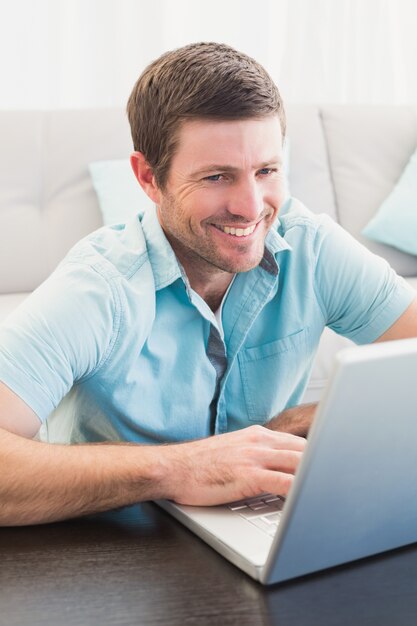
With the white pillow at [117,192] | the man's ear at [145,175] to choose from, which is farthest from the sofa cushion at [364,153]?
the man's ear at [145,175]

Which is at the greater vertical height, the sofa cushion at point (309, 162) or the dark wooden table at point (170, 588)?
the dark wooden table at point (170, 588)

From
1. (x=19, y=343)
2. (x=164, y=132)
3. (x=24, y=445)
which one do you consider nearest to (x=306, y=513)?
(x=24, y=445)

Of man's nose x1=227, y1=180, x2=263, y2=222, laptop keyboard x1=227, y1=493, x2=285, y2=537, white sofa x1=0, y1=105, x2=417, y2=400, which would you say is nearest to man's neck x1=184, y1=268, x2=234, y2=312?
man's nose x1=227, y1=180, x2=263, y2=222

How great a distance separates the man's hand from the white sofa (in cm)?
146

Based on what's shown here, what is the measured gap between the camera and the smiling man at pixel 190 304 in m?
1.05

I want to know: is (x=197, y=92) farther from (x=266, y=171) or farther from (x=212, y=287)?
(x=212, y=287)

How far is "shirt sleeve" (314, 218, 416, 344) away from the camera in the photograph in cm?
136

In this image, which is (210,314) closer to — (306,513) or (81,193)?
(306,513)

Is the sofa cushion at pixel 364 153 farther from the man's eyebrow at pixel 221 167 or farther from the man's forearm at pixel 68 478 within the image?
the man's forearm at pixel 68 478

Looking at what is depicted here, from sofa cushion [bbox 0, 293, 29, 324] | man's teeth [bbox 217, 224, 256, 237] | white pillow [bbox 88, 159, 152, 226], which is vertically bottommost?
sofa cushion [bbox 0, 293, 29, 324]

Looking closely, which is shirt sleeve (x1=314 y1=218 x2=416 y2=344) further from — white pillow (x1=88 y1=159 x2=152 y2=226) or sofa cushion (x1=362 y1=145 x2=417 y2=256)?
sofa cushion (x1=362 y1=145 x2=417 y2=256)

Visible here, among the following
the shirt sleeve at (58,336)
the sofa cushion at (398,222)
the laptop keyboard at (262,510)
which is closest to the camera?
the laptop keyboard at (262,510)

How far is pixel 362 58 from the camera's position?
11.4ft

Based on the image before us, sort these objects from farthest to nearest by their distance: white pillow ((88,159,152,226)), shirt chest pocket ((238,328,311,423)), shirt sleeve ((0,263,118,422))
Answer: white pillow ((88,159,152,226)) → shirt chest pocket ((238,328,311,423)) → shirt sleeve ((0,263,118,422))
